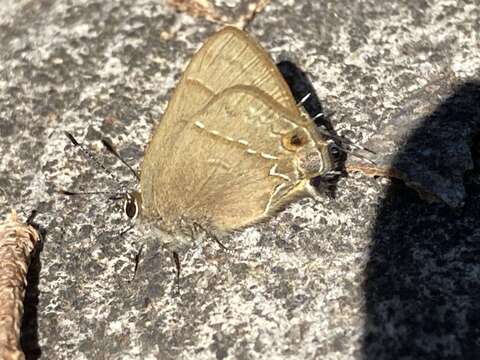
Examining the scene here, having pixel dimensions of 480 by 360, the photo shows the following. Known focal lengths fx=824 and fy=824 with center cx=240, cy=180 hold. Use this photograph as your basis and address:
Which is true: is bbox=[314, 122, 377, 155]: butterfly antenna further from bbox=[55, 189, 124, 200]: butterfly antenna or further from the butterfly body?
bbox=[55, 189, 124, 200]: butterfly antenna

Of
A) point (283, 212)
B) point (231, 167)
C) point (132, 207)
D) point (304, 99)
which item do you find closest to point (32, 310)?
point (132, 207)

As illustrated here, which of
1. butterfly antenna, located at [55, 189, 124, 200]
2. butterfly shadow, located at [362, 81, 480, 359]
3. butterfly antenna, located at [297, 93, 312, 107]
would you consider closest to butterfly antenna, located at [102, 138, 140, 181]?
butterfly antenna, located at [55, 189, 124, 200]

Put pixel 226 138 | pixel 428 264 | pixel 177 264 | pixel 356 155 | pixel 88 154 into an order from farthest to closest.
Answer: pixel 88 154 → pixel 356 155 → pixel 177 264 → pixel 226 138 → pixel 428 264

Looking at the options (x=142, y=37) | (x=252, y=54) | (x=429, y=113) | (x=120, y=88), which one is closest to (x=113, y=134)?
(x=120, y=88)

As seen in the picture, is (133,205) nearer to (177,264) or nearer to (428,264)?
(177,264)

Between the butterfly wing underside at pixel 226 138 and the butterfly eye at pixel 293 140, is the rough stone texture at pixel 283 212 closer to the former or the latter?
the butterfly wing underside at pixel 226 138

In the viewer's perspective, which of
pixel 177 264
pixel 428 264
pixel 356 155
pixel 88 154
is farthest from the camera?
pixel 88 154

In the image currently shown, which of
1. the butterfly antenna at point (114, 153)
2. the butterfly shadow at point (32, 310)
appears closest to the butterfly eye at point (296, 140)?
the butterfly antenna at point (114, 153)
